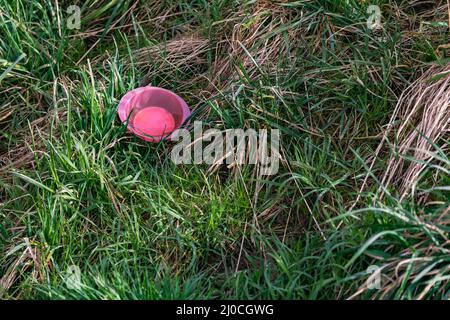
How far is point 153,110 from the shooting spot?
3875mm

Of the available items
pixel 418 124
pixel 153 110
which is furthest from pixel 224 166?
pixel 418 124

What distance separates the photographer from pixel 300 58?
12.7ft

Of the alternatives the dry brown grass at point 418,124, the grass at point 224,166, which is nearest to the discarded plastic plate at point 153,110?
the grass at point 224,166

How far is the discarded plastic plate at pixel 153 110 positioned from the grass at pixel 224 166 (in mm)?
60

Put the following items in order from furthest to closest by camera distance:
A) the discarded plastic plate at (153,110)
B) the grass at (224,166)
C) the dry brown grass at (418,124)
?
the discarded plastic plate at (153,110), the dry brown grass at (418,124), the grass at (224,166)

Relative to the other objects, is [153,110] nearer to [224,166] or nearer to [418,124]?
[224,166]

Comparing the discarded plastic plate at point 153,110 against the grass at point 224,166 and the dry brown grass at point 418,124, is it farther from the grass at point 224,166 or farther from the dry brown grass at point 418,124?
the dry brown grass at point 418,124

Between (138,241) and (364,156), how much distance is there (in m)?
0.97

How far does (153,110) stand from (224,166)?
17.8 inches

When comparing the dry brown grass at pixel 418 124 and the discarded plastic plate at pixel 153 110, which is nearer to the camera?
the dry brown grass at pixel 418 124

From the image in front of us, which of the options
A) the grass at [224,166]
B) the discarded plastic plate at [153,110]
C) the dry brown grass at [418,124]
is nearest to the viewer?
the grass at [224,166]

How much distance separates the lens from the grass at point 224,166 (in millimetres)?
3082

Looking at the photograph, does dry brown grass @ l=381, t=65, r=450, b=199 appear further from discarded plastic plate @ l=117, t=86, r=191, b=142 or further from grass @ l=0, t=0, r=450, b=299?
discarded plastic plate @ l=117, t=86, r=191, b=142
